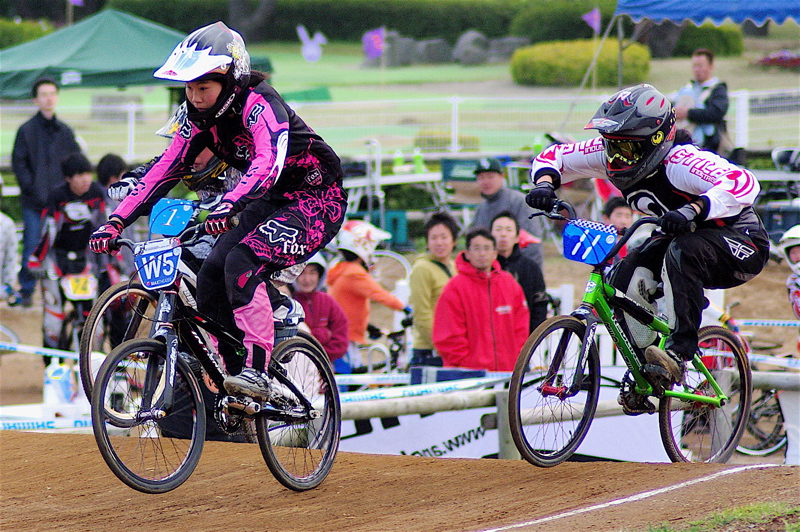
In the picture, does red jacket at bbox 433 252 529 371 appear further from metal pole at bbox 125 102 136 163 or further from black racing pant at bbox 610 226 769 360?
metal pole at bbox 125 102 136 163

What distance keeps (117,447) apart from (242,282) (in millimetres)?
1045

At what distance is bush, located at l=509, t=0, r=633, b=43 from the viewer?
41.7m

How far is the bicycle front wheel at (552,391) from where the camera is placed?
5.86 metres

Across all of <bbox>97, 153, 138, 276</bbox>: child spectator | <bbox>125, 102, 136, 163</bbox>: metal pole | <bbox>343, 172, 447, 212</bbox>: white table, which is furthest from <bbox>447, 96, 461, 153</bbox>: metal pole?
<bbox>97, 153, 138, 276</bbox>: child spectator

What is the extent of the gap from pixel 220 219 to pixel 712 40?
37646mm

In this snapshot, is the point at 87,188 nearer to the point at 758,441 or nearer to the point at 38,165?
the point at 38,165

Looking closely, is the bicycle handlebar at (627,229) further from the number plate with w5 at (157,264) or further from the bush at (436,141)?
the bush at (436,141)

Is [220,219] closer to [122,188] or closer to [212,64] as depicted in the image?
[212,64]

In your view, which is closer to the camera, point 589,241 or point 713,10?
point 589,241

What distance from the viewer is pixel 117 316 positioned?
6.02 meters

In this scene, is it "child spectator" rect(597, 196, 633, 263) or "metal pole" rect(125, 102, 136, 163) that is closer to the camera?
"child spectator" rect(597, 196, 633, 263)

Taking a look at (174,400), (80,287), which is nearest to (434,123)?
(80,287)

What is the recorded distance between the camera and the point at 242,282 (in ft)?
18.3

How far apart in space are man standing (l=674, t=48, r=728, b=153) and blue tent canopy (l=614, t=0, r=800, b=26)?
736 millimetres
